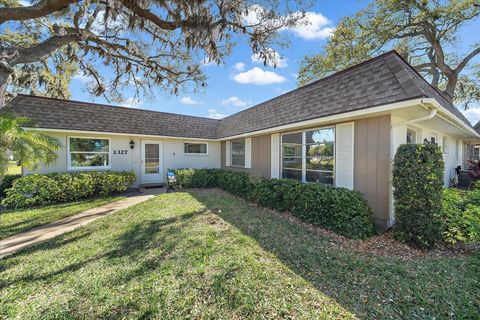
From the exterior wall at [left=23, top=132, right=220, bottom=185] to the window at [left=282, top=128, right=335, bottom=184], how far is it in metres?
6.42

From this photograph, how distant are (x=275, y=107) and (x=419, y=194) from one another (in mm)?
6133

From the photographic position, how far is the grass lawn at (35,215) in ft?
17.2

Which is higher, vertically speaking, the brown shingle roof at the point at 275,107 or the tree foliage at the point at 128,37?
the tree foliage at the point at 128,37

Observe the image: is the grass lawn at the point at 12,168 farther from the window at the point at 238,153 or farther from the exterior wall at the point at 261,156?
the window at the point at 238,153

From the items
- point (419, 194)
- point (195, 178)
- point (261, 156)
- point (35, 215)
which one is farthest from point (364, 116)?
point (35, 215)

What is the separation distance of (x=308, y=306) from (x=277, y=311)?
40 cm

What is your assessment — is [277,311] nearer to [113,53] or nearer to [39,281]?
[39,281]

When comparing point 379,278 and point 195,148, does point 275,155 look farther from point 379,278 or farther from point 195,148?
point 195,148

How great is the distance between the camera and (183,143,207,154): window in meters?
12.9

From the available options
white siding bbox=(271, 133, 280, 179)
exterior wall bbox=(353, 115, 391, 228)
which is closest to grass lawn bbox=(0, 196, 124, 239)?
white siding bbox=(271, 133, 280, 179)

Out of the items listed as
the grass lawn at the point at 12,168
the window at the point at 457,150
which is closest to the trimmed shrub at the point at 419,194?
the grass lawn at the point at 12,168

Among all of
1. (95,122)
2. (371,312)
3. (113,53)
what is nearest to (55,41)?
(113,53)

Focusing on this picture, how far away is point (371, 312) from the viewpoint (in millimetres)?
2475

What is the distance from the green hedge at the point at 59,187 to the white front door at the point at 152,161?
209cm
